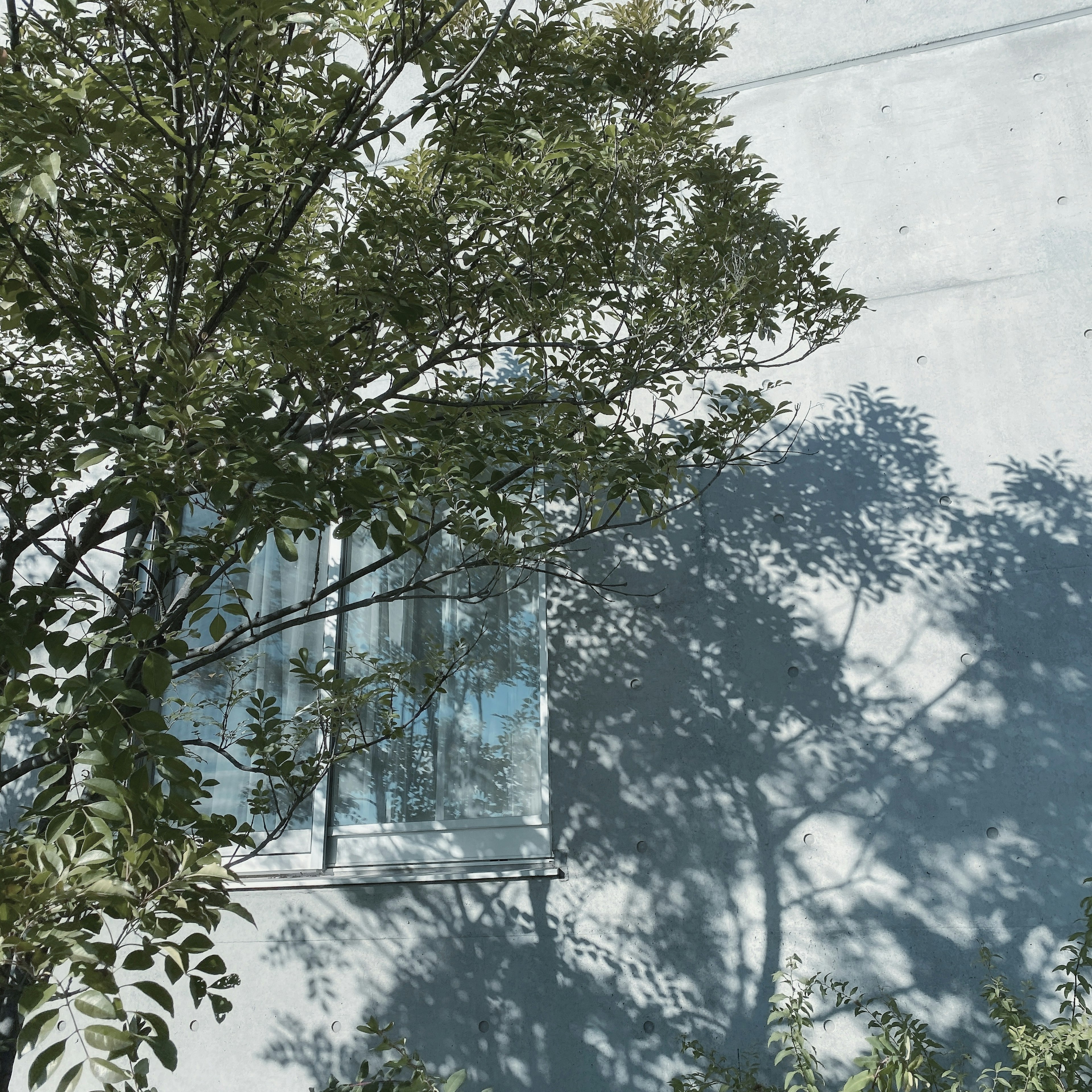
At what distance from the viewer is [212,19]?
5.42 ft

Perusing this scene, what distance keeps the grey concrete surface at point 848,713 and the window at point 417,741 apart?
0.36 feet

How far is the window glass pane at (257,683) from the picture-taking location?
156 inches

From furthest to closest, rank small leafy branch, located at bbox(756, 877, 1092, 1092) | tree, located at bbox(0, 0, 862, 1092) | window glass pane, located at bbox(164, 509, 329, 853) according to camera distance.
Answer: window glass pane, located at bbox(164, 509, 329, 853) → small leafy branch, located at bbox(756, 877, 1092, 1092) → tree, located at bbox(0, 0, 862, 1092)

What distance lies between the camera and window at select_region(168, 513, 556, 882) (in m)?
3.84

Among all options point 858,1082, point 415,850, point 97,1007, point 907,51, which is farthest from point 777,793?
point 907,51

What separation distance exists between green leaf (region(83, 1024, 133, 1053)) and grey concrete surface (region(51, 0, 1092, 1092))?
2.75 m

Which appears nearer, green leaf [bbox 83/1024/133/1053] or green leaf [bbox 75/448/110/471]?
green leaf [bbox 83/1024/133/1053]

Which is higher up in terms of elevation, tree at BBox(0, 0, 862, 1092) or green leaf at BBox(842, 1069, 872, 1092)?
tree at BBox(0, 0, 862, 1092)

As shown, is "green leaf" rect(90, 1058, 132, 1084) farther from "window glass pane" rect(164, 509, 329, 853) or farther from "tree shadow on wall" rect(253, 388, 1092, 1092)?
"window glass pane" rect(164, 509, 329, 853)

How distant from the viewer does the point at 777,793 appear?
11.9ft

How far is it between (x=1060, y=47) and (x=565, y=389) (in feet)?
11.0

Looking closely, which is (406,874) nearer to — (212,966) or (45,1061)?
(212,966)

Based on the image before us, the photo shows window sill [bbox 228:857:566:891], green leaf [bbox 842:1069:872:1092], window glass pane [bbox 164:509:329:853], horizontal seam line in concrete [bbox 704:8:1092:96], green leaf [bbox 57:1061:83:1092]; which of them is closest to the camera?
green leaf [bbox 57:1061:83:1092]

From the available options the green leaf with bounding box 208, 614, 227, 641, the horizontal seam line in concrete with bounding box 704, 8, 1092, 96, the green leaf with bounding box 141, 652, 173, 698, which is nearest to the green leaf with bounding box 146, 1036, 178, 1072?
the green leaf with bounding box 141, 652, 173, 698
